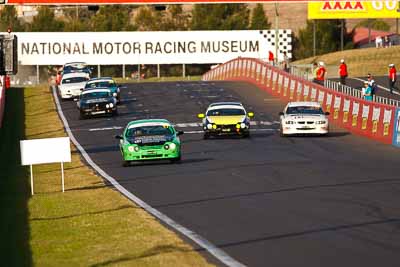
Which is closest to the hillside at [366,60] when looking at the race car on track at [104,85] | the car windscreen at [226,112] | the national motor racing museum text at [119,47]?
the national motor racing museum text at [119,47]

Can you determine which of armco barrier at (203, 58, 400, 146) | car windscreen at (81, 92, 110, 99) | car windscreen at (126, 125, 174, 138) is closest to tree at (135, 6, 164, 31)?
armco barrier at (203, 58, 400, 146)

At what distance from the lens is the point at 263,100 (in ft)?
197

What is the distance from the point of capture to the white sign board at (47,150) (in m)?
25.4

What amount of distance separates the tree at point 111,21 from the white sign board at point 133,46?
18.8m

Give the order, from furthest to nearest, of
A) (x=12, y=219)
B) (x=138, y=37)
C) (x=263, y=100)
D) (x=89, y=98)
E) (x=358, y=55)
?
(x=138, y=37), (x=358, y=55), (x=263, y=100), (x=89, y=98), (x=12, y=219)

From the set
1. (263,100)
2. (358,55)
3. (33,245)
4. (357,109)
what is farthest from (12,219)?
(358,55)

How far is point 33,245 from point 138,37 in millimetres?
84619

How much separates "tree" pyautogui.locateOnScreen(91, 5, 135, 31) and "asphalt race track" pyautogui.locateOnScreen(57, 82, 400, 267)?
71649 mm

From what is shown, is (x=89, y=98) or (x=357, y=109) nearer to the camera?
(x=357, y=109)

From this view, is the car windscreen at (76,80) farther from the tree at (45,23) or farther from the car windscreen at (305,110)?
the tree at (45,23)

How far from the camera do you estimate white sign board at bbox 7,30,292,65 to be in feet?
333

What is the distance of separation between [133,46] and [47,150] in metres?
76.8

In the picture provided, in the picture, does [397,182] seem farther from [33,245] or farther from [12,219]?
[33,245]

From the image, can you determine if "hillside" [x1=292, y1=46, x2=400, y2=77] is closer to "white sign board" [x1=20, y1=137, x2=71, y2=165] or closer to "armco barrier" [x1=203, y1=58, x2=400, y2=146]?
"armco barrier" [x1=203, y1=58, x2=400, y2=146]
